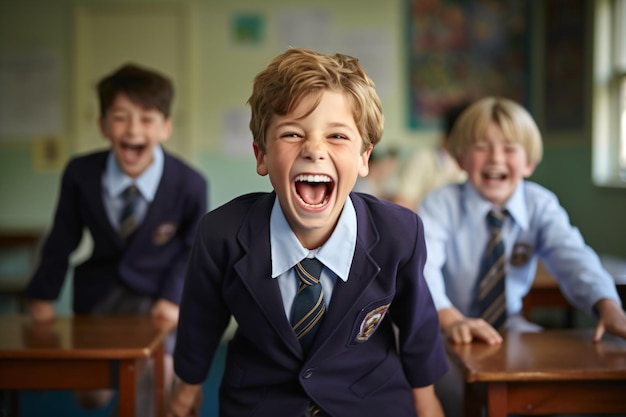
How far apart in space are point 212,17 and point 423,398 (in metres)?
4.42

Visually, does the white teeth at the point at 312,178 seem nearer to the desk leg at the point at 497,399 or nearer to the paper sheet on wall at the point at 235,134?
the desk leg at the point at 497,399

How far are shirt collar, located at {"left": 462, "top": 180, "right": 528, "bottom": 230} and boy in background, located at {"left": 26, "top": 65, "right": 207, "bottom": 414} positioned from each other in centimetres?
84

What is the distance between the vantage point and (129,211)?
212 cm

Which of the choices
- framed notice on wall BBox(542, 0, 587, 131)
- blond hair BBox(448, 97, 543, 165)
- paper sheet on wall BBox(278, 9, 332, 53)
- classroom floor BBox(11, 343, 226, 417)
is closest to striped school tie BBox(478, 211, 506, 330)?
blond hair BBox(448, 97, 543, 165)

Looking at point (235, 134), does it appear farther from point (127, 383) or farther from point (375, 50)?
point (127, 383)

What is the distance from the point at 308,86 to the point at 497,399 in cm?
74

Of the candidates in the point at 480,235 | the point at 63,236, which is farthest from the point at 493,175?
the point at 63,236

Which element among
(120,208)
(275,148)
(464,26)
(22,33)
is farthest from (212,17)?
(275,148)

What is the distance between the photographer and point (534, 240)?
75.0 inches

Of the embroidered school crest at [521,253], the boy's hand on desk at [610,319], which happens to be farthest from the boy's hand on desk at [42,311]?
the boy's hand on desk at [610,319]

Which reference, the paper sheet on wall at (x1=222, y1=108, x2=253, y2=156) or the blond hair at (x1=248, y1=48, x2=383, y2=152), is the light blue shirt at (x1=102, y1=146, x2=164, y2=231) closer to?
the blond hair at (x1=248, y1=48, x2=383, y2=152)

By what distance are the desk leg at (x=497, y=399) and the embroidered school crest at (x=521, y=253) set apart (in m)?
0.61

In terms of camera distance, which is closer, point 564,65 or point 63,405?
point 63,405

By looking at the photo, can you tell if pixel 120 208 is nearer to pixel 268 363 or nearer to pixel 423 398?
pixel 268 363
